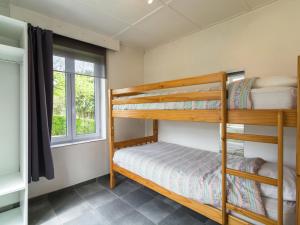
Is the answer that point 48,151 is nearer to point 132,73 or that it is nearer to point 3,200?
point 3,200

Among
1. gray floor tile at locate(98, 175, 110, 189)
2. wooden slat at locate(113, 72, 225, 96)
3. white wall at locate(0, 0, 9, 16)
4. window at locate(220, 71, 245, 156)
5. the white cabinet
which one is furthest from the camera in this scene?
gray floor tile at locate(98, 175, 110, 189)

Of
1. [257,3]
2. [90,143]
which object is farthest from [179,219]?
[257,3]

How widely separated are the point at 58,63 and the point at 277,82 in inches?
102

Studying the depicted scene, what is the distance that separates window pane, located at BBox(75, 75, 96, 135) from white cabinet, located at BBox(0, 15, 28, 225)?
31.7 inches

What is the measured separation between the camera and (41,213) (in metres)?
1.92

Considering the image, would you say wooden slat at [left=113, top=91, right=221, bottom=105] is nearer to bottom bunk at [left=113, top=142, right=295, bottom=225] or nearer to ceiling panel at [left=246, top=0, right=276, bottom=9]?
bottom bunk at [left=113, top=142, right=295, bottom=225]

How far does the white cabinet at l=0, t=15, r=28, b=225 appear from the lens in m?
1.71

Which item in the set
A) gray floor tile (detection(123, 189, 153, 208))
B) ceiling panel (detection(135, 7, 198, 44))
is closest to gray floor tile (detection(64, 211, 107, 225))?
gray floor tile (detection(123, 189, 153, 208))

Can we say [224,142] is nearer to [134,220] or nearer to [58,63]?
[134,220]

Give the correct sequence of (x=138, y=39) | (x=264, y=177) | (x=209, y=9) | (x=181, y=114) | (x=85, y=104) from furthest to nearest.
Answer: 1. (x=138, y=39)
2. (x=85, y=104)
3. (x=209, y=9)
4. (x=181, y=114)
5. (x=264, y=177)

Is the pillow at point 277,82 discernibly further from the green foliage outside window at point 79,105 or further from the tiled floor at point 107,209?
the green foliage outside window at point 79,105

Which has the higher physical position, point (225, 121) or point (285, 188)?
point (225, 121)

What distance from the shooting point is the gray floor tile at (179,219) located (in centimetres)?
175

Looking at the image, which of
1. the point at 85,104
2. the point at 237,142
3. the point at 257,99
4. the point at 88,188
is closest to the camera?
the point at 257,99
